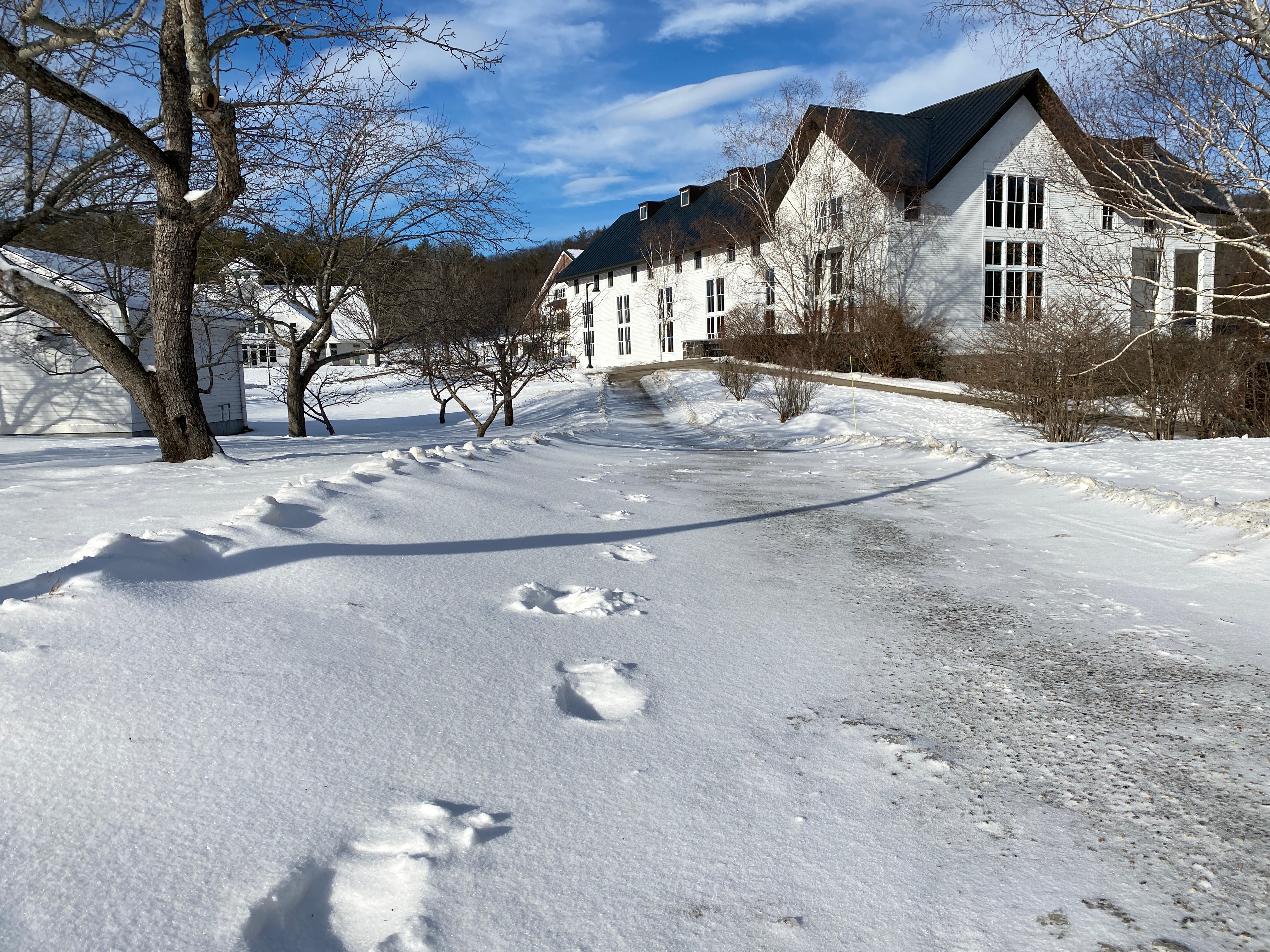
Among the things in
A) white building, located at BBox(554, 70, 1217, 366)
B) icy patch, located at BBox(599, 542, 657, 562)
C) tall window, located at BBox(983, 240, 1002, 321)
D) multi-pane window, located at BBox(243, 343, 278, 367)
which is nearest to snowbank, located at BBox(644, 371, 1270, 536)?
icy patch, located at BBox(599, 542, 657, 562)

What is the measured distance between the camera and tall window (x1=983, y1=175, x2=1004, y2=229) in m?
33.9

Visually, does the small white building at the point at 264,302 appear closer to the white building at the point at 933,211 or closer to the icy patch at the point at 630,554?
the icy patch at the point at 630,554

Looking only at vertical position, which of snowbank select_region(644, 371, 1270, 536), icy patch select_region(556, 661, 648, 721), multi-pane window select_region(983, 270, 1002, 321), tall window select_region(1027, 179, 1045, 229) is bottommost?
snowbank select_region(644, 371, 1270, 536)

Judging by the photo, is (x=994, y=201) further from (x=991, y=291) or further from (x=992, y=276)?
(x=991, y=291)

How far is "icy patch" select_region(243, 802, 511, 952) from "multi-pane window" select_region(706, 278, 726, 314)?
4151cm

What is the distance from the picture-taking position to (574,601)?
384 centimetres

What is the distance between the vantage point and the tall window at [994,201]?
3394 centimetres

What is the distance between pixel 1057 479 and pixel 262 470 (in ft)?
22.6

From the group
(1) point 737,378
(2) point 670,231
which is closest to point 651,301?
(2) point 670,231

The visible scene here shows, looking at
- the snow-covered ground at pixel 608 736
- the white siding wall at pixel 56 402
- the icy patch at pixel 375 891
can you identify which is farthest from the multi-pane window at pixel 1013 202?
the icy patch at pixel 375 891

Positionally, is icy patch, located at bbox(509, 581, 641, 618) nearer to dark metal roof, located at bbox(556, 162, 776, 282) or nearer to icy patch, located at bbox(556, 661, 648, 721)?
icy patch, located at bbox(556, 661, 648, 721)

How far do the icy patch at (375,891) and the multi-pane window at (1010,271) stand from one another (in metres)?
35.4

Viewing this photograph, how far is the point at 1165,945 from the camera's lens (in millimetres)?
1760

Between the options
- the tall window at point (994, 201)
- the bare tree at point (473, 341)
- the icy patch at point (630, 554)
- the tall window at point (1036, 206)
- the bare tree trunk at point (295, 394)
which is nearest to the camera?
the icy patch at point (630, 554)
